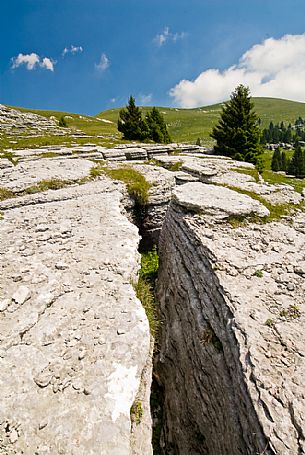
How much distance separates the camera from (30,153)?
23.7 metres

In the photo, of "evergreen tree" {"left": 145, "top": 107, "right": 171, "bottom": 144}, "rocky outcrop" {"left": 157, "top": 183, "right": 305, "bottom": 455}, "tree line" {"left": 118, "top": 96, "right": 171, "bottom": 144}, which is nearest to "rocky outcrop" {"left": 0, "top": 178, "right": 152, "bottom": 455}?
"rocky outcrop" {"left": 157, "top": 183, "right": 305, "bottom": 455}

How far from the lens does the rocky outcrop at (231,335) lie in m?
5.19

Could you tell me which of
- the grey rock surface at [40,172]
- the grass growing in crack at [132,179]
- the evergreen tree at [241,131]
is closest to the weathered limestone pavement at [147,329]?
the grey rock surface at [40,172]

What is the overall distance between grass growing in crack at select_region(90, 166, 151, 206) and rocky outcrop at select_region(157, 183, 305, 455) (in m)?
4.33

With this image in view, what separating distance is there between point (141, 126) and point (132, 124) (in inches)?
61.6

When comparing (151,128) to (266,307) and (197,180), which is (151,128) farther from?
(266,307)

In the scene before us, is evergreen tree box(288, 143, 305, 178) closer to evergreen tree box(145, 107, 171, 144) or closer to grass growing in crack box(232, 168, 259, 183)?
evergreen tree box(145, 107, 171, 144)

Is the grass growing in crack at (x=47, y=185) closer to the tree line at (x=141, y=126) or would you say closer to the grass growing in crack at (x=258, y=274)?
the grass growing in crack at (x=258, y=274)

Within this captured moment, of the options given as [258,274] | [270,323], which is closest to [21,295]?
[270,323]

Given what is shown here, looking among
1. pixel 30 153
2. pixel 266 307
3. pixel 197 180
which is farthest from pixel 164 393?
pixel 30 153

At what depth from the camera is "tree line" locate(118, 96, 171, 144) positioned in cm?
4233

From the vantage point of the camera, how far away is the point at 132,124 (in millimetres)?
42906

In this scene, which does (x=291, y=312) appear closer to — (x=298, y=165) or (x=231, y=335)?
(x=231, y=335)

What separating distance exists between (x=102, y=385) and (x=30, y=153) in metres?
23.5
